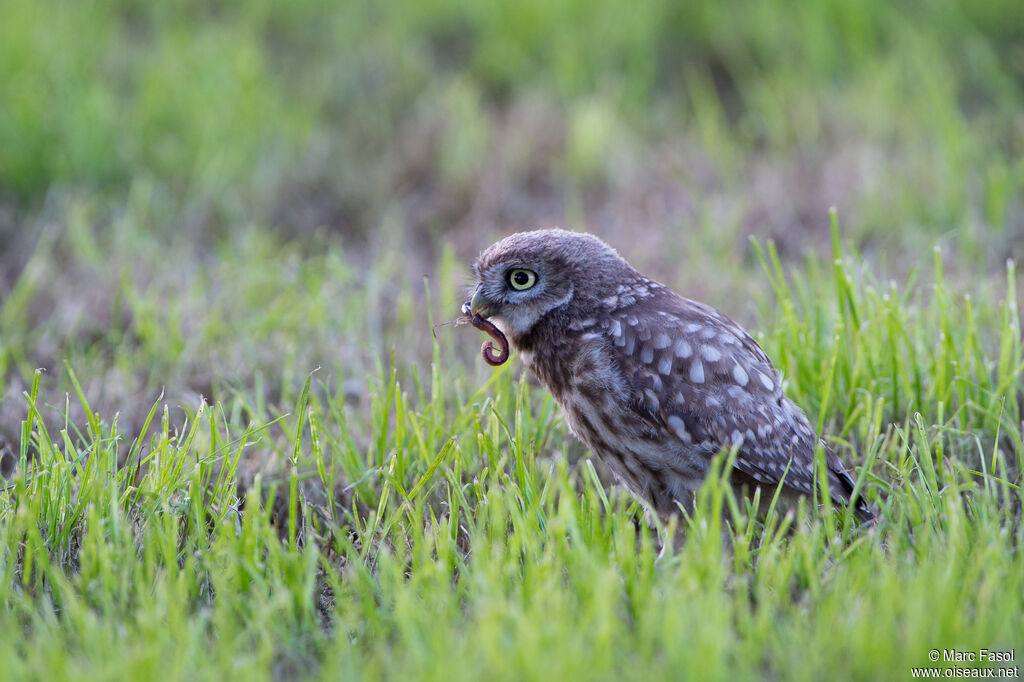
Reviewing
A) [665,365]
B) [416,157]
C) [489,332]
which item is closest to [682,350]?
[665,365]

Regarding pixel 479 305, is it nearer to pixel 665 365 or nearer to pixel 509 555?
pixel 665 365

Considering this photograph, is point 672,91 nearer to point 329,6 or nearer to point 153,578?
point 329,6

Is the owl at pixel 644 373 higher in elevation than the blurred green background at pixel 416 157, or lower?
lower

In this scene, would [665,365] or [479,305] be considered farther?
[479,305]

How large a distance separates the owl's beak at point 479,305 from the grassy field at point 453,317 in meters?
0.29

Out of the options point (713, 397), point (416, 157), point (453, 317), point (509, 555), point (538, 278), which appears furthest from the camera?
point (416, 157)

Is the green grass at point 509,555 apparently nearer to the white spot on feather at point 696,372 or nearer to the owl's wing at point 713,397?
the owl's wing at point 713,397

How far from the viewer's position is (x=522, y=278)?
3061 mm

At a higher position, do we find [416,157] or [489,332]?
[416,157]

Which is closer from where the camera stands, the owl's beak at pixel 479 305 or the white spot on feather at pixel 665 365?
the white spot on feather at pixel 665 365

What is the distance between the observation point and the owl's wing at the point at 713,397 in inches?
113

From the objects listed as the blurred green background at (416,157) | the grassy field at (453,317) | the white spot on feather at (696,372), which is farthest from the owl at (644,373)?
the blurred green background at (416,157)

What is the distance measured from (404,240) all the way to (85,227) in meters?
1.57

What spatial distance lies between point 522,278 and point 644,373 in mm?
475
